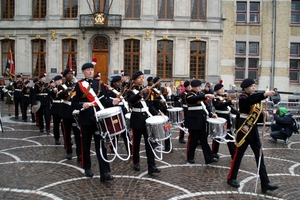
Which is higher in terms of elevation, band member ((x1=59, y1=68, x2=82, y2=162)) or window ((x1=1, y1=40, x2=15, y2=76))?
window ((x1=1, y1=40, x2=15, y2=76))

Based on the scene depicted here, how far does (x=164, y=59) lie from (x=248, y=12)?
27.0ft

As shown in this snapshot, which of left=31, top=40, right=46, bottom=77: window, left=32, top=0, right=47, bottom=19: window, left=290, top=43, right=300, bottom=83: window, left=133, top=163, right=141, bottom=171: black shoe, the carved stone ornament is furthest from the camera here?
left=31, top=40, right=46, bottom=77: window

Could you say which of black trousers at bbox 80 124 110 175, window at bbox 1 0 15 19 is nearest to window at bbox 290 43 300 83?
window at bbox 1 0 15 19

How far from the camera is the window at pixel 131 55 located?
2691cm

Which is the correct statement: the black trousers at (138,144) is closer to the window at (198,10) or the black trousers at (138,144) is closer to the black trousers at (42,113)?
the black trousers at (42,113)

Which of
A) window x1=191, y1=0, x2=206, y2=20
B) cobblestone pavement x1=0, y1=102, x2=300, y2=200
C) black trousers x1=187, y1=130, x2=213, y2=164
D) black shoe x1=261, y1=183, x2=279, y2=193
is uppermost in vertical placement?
window x1=191, y1=0, x2=206, y2=20

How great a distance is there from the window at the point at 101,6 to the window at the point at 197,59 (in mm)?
7699

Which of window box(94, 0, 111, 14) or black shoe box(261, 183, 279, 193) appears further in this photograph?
window box(94, 0, 111, 14)

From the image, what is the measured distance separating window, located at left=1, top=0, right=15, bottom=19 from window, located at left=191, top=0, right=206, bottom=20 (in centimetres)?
1579

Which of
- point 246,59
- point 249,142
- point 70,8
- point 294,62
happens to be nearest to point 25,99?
point 249,142

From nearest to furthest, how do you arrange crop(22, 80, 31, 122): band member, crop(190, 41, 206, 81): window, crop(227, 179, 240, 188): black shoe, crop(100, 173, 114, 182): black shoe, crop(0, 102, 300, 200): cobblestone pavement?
crop(0, 102, 300, 200): cobblestone pavement → crop(227, 179, 240, 188): black shoe → crop(100, 173, 114, 182): black shoe → crop(22, 80, 31, 122): band member → crop(190, 41, 206, 81): window

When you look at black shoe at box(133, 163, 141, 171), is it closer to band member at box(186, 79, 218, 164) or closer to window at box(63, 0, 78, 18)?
band member at box(186, 79, 218, 164)

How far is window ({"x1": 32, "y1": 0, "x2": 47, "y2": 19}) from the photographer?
27531mm

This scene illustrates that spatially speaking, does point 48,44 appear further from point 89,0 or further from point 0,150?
point 0,150
